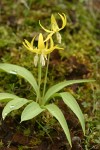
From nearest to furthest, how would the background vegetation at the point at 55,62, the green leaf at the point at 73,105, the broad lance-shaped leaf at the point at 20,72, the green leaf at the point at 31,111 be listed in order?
1. the green leaf at the point at 31,111
2. the green leaf at the point at 73,105
3. the background vegetation at the point at 55,62
4. the broad lance-shaped leaf at the point at 20,72

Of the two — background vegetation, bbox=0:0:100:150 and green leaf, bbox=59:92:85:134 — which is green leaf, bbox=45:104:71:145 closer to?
green leaf, bbox=59:92:85:134

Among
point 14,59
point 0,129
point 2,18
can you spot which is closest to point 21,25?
point 2,18

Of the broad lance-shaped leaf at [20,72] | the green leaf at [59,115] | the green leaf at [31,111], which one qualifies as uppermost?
the broad lance-shaped leaf at [20,72]

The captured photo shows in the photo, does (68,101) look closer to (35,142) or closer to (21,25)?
(35,142)

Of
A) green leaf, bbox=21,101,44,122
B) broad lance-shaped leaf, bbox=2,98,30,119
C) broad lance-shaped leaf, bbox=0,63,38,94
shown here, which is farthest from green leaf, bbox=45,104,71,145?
broad lance-shaped leaf, bbox=0,63,38,94

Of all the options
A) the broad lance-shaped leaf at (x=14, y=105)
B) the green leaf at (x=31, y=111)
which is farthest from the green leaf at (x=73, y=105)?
the broad lance-shaped leaf at (x=14, y=105)

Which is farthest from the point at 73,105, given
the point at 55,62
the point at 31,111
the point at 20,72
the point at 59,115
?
the point at 55,62

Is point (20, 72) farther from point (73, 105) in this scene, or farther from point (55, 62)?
point (55, 62)

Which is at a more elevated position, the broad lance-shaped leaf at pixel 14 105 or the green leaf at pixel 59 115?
the broad lance-shaped leaf at pixel 14 105

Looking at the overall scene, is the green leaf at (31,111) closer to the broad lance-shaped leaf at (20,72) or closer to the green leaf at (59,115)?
the green leaf at (59,115)
